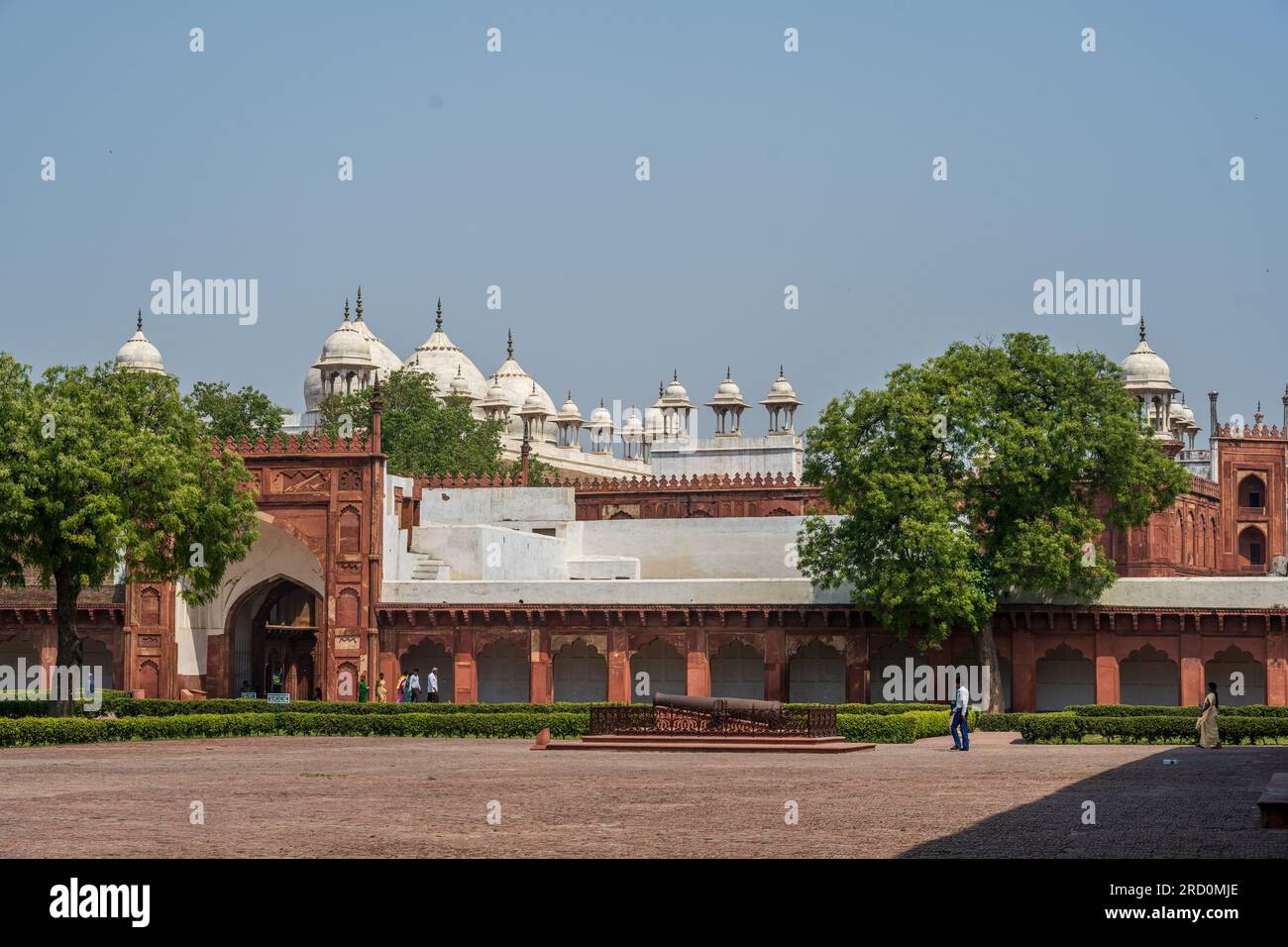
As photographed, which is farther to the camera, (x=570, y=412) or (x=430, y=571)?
(x=570, y=412)

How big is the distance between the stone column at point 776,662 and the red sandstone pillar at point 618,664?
3.54 meters

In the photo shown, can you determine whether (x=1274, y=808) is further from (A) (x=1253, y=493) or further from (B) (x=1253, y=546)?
(B) (x=1253, y=546)

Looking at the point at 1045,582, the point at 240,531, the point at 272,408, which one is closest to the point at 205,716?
the point at 240,531

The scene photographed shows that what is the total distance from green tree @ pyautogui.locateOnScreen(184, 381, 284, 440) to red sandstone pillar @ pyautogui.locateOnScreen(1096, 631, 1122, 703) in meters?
39.4

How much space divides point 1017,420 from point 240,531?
18900 mm

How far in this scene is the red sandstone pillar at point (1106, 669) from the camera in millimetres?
44281

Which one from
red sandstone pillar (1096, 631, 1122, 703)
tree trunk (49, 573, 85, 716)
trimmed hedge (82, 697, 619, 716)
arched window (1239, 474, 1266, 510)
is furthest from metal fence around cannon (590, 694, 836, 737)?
arched window (1239, 474, 1266, 510)

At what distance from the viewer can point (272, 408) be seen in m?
76.2

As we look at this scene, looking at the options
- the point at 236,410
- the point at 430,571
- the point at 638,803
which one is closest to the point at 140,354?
the point at 236,410

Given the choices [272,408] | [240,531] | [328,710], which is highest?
[272,408]

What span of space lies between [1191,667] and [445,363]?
59185mm

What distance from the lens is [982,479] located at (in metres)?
42.9

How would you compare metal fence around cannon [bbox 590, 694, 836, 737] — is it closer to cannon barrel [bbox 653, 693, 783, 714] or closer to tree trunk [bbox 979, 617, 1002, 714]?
cannon barrel [bbox 653, 693, 783, 714]
